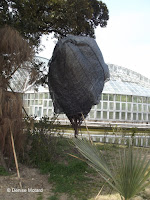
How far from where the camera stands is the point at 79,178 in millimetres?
5020

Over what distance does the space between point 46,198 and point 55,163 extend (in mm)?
2110

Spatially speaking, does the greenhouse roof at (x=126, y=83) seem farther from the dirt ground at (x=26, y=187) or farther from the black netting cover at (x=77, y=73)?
the dirt ground at (x=26, y=187)

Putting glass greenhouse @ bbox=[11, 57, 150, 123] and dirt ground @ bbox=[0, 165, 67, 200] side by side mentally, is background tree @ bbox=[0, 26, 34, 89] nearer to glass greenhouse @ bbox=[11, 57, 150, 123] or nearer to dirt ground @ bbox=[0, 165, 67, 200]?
dirt ground @ bbox=[0, 165, 67, 200]

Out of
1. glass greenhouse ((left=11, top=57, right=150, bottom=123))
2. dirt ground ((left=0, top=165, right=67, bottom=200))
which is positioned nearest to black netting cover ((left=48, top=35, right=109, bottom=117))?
dirt ground ((left=0, top=165, right=67, bottom=200))

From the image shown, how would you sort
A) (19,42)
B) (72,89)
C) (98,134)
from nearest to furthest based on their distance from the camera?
(19,42)
(72,89)
(98,134)

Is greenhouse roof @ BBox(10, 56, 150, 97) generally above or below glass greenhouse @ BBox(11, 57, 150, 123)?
above

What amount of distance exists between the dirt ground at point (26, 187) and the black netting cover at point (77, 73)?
2131mm

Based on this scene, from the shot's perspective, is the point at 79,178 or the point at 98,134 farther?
the point at 98,134

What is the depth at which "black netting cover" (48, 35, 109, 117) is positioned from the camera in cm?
588

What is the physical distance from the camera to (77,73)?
233 inches

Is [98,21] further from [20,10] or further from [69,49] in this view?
[69,49]

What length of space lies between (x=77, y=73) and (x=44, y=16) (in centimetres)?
360

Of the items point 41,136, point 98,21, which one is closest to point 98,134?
point 98,21

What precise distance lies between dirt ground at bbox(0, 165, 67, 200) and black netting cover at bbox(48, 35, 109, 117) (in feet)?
6.99
